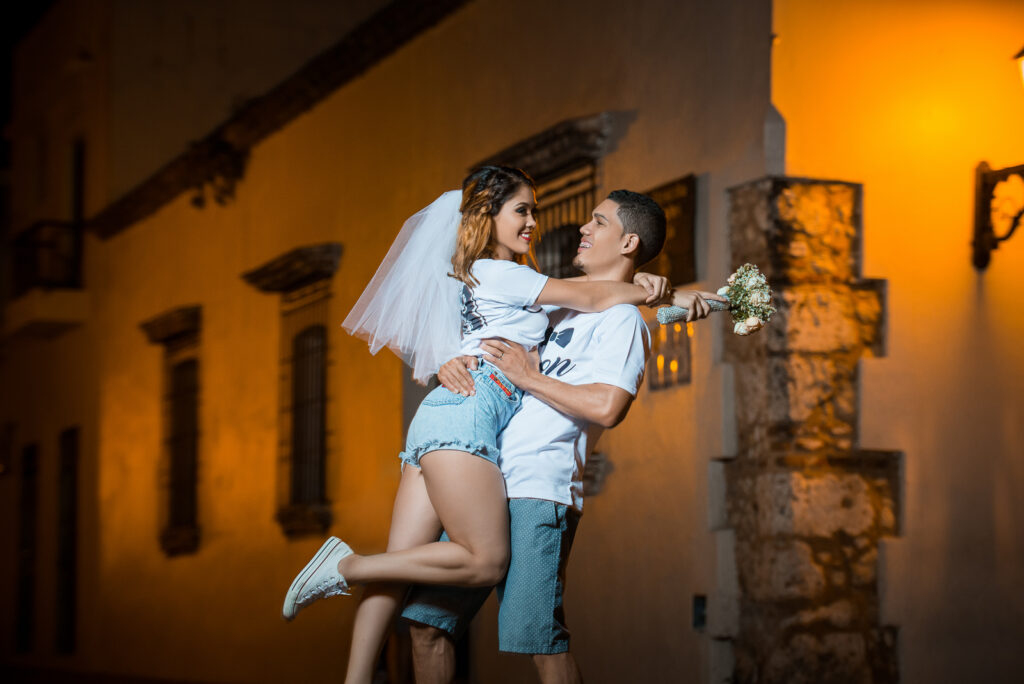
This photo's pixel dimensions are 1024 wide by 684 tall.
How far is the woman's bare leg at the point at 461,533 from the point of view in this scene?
426 centimetres

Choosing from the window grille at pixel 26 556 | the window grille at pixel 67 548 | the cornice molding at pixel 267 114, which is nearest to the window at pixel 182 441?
the cornice molding at pixel 267 114

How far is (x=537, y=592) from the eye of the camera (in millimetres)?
4305

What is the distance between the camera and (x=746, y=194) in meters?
6.74

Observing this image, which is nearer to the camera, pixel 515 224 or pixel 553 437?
pixel 553 437

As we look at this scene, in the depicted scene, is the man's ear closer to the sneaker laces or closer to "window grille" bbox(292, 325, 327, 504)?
the sneaker laces

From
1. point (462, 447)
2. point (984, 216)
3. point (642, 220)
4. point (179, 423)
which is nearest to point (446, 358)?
point (462, 447)

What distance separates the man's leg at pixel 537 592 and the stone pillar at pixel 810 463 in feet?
7.56

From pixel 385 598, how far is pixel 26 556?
15.4m

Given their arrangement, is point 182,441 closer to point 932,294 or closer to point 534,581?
point 932,294

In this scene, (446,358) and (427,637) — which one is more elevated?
(446,358)

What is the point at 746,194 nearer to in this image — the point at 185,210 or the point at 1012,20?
the point at 1012,20

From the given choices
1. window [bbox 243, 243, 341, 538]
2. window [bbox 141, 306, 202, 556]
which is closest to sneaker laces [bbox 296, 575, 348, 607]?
window [bbox 243, 243, 341, 538]

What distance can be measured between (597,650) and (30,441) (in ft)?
42.5

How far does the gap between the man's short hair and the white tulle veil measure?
55 cm
